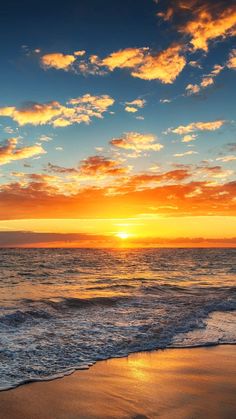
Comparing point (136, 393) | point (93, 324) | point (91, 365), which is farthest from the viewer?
point (93, 324)

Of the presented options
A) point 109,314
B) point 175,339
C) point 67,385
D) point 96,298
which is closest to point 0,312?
point 109,314

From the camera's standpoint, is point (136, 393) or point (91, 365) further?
point (91, 365)

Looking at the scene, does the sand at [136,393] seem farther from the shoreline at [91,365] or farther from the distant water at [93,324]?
the distant water at [93,324]

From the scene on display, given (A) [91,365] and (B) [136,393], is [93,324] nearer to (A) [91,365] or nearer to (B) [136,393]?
(A) [91,365]

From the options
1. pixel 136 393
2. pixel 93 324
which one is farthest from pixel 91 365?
pixel 93 324

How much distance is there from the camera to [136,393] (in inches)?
272

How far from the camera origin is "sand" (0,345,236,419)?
6.02 m

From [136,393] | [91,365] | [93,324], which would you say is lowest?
[93,324]

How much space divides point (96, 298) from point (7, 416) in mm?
14990

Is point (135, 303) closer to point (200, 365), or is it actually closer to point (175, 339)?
point (175, 339)

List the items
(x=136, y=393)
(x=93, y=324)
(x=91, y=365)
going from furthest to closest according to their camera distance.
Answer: (x=93, y=324)
(x=91, y=365)
(x=136, y=393)

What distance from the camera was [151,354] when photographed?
10039 mm

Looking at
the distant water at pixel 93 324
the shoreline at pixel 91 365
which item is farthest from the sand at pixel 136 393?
the distant water at pixel 93 324

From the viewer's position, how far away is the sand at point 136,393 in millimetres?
6023
